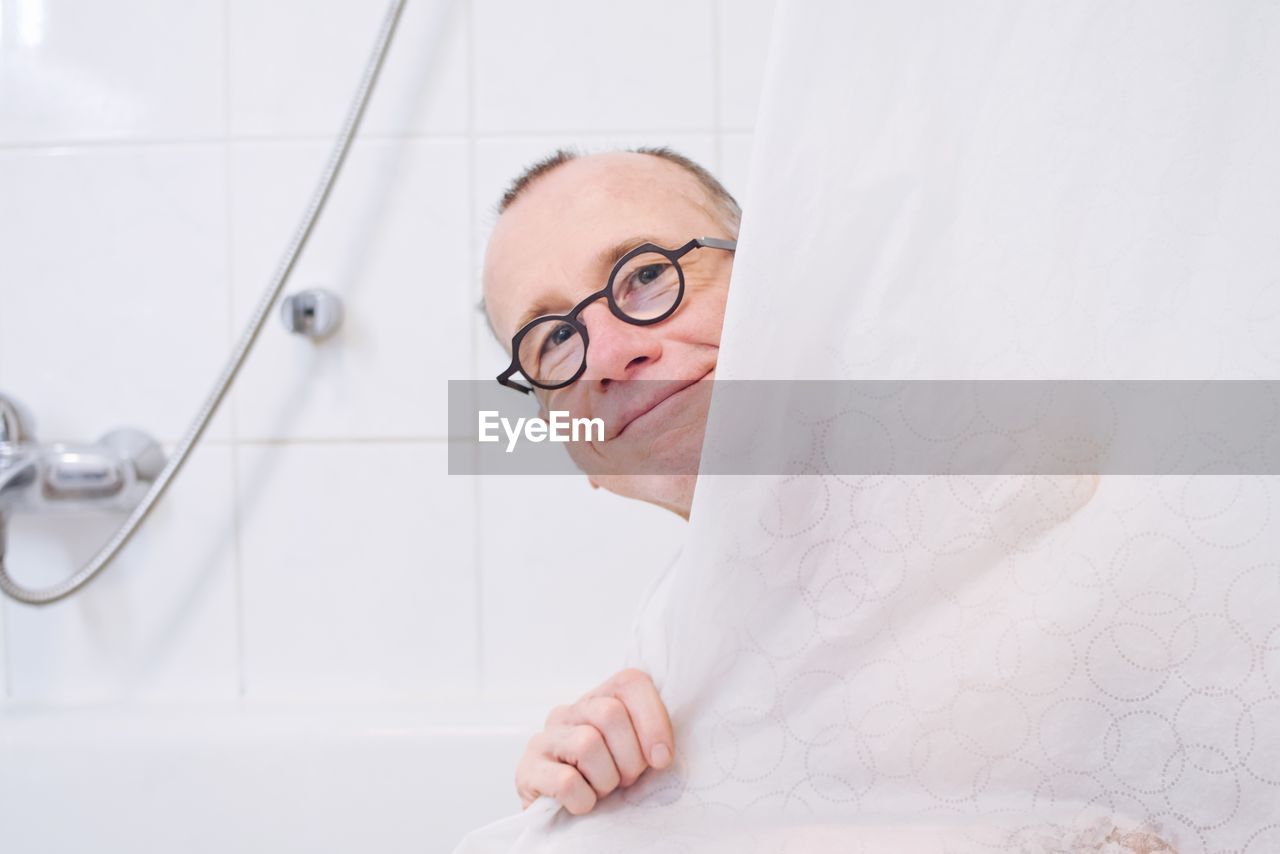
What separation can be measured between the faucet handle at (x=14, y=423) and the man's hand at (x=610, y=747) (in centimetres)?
76

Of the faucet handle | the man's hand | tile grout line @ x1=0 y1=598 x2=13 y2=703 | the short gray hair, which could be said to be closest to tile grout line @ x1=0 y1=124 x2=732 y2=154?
the short gray hair

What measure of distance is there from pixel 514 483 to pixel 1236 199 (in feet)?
2.23

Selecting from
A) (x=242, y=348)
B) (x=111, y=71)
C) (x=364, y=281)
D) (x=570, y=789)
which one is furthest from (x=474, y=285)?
(x=570, y=789)

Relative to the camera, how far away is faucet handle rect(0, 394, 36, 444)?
32.5 inches

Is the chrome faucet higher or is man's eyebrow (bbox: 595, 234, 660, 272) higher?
man's eyebrow (bbox: 595, 234, 660, 272)

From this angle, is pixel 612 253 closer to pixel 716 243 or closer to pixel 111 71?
pixel 716 243

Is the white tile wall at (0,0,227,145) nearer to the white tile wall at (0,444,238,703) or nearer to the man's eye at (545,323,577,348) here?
the white tile wall at (0,444,238,703)

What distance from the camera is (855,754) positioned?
0.30 metres

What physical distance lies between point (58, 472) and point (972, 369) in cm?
86

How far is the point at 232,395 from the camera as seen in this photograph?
2.85ft

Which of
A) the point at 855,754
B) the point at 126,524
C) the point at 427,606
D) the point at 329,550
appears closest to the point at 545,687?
the point at 427,606

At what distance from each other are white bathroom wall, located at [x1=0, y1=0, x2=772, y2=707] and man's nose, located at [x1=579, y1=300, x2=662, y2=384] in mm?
369

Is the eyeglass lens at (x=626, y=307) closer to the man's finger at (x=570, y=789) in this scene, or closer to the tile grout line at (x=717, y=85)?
the man's finger at (x=570, y=789)

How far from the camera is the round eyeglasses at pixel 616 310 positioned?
50cm
